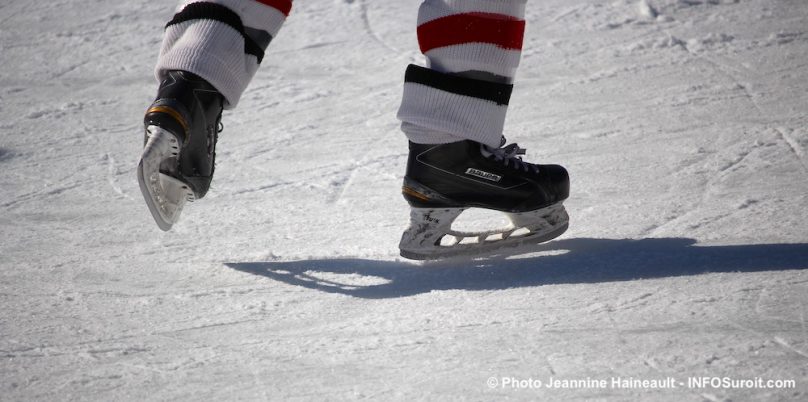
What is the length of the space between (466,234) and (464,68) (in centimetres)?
38

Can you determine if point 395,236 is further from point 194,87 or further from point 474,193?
point 194,87

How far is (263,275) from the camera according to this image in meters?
1.83

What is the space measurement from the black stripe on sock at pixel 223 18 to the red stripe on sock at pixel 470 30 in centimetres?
37

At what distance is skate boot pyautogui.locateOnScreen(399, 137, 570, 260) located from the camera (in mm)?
1801

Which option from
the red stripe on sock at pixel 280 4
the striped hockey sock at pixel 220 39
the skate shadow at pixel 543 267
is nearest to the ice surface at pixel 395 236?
the skate shadow at pixel 543 267

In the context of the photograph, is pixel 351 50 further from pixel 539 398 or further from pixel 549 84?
pixel 539 398

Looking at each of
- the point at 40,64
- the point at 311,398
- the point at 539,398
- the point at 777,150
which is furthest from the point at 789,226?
the point at 40,64

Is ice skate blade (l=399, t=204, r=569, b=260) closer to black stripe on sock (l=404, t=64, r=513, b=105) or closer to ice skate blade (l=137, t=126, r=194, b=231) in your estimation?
black stripe on sock (l=404, t=64, r=513, b=105)

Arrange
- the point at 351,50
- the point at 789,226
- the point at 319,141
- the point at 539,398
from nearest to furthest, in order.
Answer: the point at 539,398 → the point at 789,226 → the point at 319,141 → the point at 351,50

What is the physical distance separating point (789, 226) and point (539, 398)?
916 millimetres

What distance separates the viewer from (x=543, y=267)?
1756mm

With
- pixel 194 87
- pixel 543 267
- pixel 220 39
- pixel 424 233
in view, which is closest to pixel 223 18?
pixel 220 39

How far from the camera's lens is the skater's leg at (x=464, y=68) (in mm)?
1726

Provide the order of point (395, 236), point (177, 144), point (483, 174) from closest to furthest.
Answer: point (177, 144) → point (483, 174) → point (395, 236)
